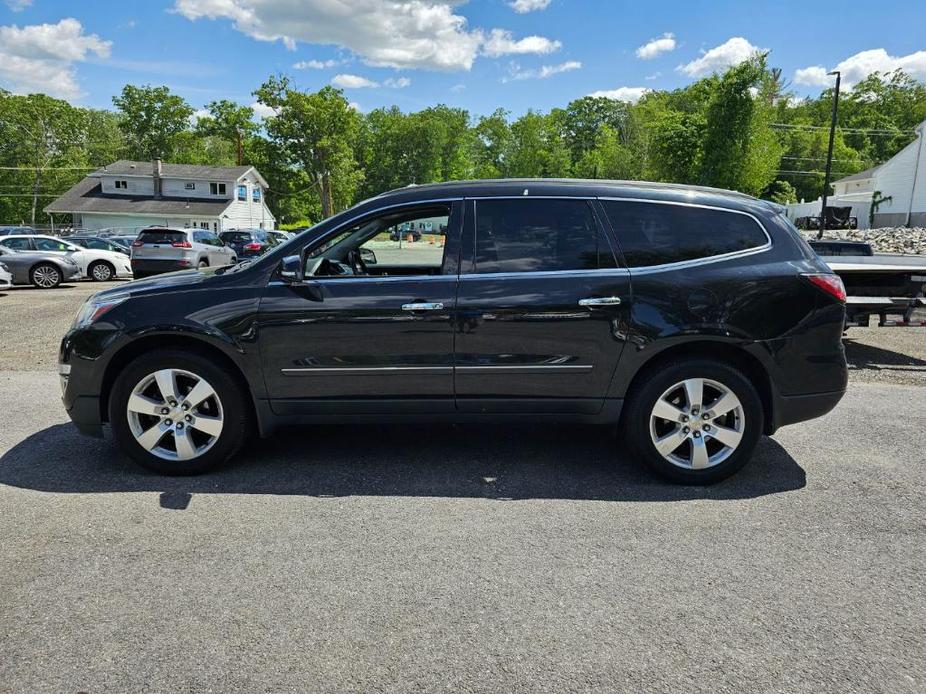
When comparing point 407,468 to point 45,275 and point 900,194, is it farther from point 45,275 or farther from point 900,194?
point 900,194

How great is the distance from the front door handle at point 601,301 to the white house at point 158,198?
51132mm

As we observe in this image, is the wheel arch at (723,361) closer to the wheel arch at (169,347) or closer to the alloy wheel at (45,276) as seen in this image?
the wheel arch at (169,347)

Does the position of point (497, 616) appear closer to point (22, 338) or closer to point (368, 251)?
point (368, 251)

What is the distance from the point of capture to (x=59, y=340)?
9.41 m

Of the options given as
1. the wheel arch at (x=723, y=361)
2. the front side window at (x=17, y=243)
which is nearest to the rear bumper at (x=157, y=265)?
the front side window at (x=17, y=243)

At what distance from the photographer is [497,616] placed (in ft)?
8.78

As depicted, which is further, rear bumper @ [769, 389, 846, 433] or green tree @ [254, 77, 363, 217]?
green tree @ [254, 77, 363, 217]

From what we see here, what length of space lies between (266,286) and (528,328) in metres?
1.65

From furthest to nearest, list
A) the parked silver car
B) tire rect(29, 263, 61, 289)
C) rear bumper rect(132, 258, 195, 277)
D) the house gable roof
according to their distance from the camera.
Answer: the house gable roof → rear bumper rect(132, 258, 195, 277) → tire rect(29, 263, 61, 289) → the parked silver car

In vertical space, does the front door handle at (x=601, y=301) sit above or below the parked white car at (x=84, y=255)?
above

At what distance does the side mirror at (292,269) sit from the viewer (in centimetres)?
396

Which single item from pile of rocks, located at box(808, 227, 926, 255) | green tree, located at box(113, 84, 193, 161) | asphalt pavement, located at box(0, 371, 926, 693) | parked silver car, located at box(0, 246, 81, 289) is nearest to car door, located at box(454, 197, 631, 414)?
asphalt pavement, located at box(0, 371, 926, 693)

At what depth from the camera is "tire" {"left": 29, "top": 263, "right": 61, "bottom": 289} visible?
17.5m

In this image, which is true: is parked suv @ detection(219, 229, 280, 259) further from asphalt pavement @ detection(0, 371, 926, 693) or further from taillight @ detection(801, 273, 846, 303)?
taillight @ detection(801, 273, 846, 303)
